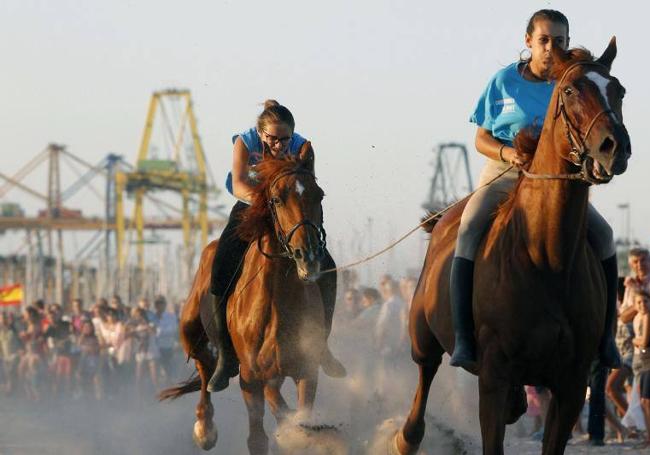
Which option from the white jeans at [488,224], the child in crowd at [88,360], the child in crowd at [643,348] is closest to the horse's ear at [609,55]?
the white jeans at [488,224]

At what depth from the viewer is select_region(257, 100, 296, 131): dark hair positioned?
10953 mm

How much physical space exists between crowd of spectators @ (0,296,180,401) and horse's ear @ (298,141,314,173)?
46.8 ft

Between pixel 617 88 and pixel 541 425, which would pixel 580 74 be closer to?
pixel 617 88

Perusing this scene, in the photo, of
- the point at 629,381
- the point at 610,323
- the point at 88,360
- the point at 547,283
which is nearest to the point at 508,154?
the point at 547,283

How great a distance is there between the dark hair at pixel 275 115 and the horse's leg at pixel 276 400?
2064 mm

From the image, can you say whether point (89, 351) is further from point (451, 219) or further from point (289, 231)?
point (451, 219)

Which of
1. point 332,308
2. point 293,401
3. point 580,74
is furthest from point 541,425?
point 580,74

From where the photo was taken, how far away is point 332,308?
11492mm

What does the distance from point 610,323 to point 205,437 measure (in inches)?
178

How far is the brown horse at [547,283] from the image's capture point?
7680 mm

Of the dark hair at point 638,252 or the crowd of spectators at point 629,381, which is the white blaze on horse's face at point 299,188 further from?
the dark hair at point 638,252

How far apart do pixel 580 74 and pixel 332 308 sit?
14.8 feet

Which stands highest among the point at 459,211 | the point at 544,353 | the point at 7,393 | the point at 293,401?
the point at 459,211

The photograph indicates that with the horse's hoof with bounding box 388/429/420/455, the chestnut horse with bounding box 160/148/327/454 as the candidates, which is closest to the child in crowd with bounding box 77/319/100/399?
the chestnut horse with bounding box 160/148/327/454
